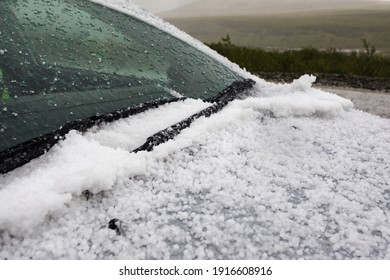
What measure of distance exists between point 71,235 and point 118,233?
0.11 m

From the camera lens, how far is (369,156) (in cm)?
142

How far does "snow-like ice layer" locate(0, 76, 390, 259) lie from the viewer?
2.96ft

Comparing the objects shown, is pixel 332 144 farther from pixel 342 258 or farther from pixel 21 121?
pixel 21 121

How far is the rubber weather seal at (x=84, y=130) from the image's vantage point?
1046 mm

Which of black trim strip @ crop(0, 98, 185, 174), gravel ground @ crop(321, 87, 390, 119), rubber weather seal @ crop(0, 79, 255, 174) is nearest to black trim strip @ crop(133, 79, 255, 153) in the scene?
rubber weather seal @ crop(0, 79, 255, 174)

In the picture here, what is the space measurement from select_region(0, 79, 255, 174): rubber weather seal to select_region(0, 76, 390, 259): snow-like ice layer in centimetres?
2

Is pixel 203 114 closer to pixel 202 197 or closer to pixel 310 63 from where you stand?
pixel 202 197

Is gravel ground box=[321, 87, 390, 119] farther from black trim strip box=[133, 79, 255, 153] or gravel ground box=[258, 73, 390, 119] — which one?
black trim strip box=[133, 79, 255, 153]

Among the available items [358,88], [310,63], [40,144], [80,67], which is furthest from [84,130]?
[310,63]

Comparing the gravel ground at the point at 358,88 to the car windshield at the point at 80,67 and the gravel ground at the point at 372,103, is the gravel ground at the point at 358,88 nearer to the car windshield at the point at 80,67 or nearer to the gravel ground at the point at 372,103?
the gravel ground at the point at 372,103

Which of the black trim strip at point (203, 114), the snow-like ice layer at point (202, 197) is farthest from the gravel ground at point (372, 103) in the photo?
the snow-like ice layer at point (202, 197)

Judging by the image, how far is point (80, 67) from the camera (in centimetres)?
141

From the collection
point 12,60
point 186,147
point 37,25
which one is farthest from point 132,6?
point 186,147

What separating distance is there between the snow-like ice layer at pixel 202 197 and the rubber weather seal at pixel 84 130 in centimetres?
2
